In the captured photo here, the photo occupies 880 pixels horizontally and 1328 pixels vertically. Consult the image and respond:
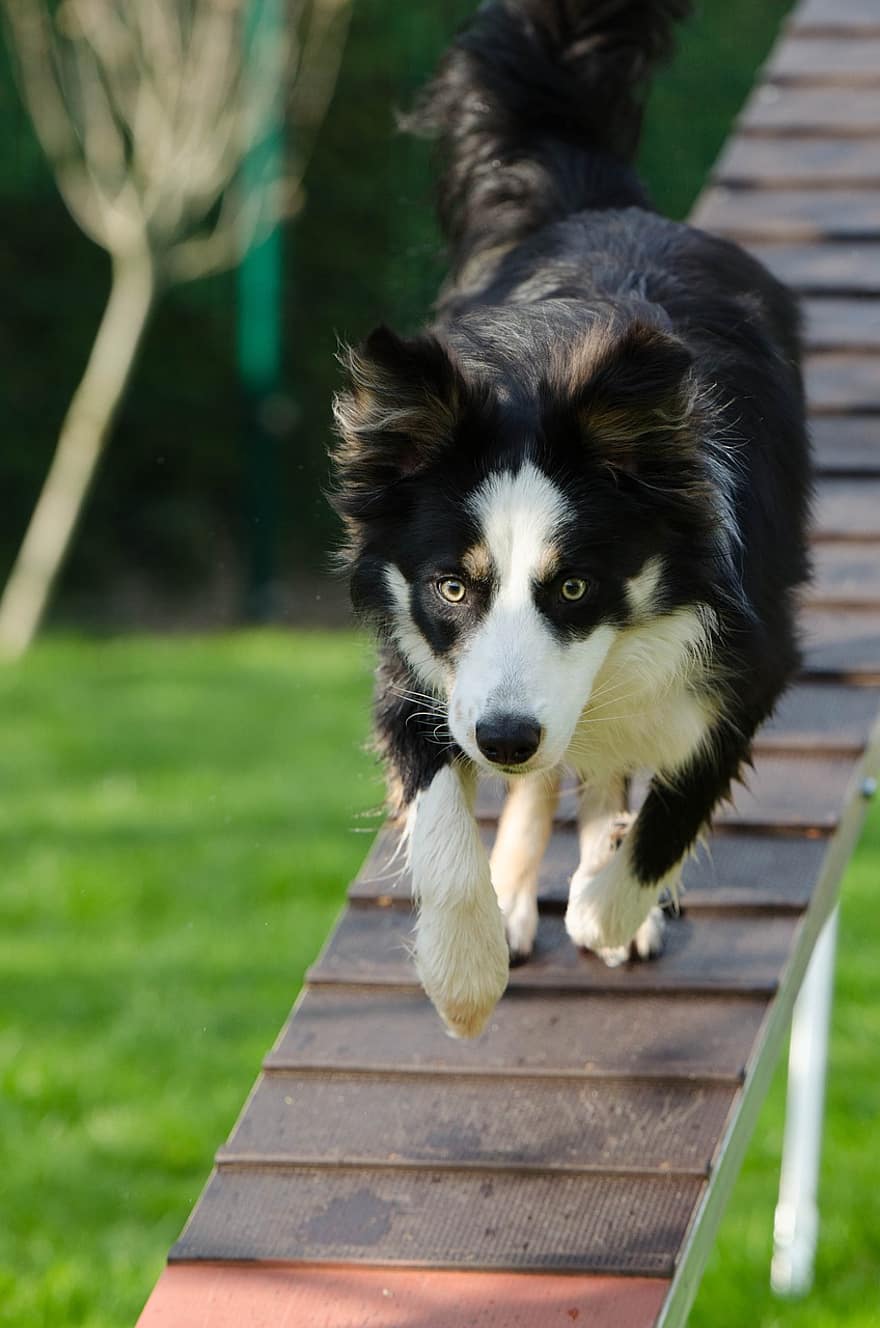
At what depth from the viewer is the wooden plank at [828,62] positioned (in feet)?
22.2

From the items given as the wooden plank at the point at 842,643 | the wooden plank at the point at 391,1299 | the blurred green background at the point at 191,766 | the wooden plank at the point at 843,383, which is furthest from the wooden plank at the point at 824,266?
the wooden plank at the point at 391,1299

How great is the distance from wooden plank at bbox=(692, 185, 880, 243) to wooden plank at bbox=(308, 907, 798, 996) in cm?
279

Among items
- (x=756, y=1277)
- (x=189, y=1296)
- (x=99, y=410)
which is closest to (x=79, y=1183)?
(x=756, y=1277)

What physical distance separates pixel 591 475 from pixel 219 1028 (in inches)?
132

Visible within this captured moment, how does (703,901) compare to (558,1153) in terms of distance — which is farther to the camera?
(703,901)

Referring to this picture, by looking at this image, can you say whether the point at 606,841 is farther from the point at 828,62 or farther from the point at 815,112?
the point at 828,62

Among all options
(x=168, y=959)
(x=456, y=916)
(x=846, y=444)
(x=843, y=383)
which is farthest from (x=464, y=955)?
(x=168, y=959)

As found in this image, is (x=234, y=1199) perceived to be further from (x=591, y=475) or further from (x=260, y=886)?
(x=260, y=886)

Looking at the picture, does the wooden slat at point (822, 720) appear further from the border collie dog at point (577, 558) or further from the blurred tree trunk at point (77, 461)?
the blurred tree trunk at point (77, 461)

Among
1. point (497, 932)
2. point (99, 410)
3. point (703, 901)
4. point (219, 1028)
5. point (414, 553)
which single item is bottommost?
point (99, 410)

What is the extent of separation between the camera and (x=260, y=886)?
6.86 meters

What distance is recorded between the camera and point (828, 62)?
687 centimetres

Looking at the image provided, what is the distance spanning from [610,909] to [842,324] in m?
2.83

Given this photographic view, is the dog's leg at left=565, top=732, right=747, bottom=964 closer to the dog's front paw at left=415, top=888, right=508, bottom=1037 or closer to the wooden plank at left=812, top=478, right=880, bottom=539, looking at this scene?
the dog's front paw at left=415, top=888, right=508, bottom=1037
